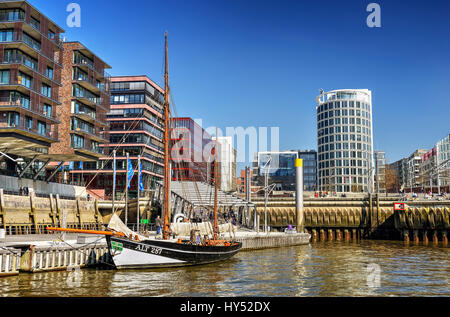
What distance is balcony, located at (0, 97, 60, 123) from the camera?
5491cm

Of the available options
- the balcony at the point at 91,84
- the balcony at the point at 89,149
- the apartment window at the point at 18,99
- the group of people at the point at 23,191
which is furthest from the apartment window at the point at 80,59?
the group of people at the point at 23,191

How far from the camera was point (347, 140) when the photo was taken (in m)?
169

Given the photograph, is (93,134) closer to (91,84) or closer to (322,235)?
(91,84)

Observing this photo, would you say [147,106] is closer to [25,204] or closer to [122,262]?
[25,204]

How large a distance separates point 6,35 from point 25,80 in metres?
6.57

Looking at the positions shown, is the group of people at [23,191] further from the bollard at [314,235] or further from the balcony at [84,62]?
the bollard at [314,235]

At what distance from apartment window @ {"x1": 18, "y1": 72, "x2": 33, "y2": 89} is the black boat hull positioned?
117 ft

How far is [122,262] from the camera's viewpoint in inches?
1235

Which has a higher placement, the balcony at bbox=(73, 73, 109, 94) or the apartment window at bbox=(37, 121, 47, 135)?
the balcony at bbox=(73, 73, 109, 94)

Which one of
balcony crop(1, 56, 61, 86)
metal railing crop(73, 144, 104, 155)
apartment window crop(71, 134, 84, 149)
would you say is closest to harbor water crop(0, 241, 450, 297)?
balcony crop(1, 56, 61, 86)

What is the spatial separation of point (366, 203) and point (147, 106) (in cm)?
6455

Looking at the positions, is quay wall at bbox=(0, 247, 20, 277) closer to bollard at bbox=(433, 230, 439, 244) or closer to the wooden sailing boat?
the wooden sailing boat

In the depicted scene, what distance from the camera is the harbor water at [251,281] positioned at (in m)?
23.0
